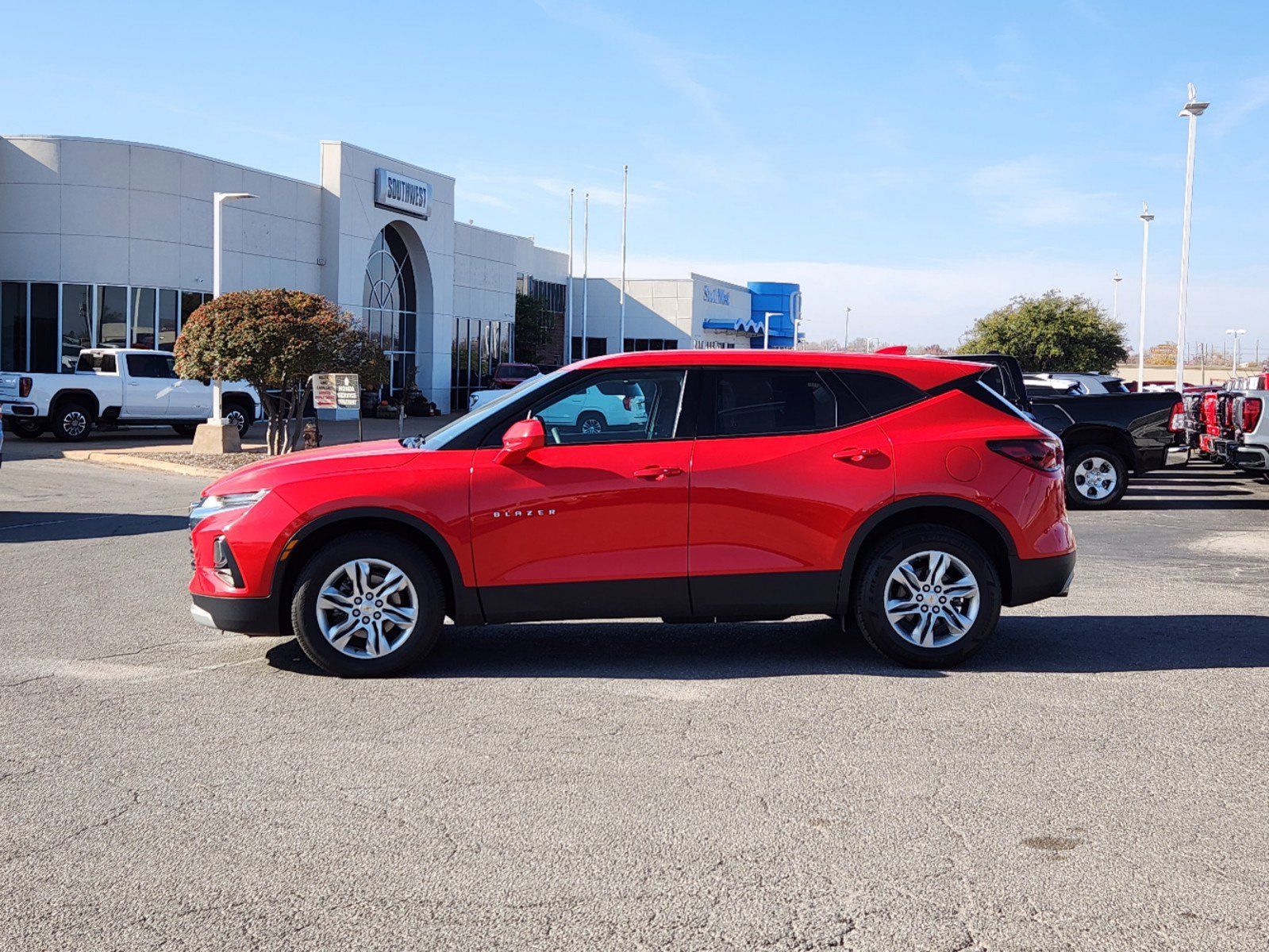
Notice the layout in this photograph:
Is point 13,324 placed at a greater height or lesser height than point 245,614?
greater

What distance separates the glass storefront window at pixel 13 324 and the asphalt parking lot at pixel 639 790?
84.9ft

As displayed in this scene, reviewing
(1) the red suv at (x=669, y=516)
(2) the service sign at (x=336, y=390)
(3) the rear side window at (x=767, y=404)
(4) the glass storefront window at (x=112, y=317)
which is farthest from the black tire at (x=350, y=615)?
(4) the glass storefront window at (x=112, y=317)

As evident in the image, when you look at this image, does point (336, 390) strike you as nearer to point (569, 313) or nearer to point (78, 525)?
point (78, 525)

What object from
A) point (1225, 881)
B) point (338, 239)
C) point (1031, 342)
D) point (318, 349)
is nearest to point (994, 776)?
point (1225, 881)

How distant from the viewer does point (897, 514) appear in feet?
23.0

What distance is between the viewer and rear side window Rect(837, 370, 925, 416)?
7.11m

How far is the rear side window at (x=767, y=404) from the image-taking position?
6.98 meters

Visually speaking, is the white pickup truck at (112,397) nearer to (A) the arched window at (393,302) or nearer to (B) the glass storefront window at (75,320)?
(B) the glass storefront window at (75,320)

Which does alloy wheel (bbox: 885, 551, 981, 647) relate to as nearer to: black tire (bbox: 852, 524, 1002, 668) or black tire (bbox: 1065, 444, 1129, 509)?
black tire (bbox: 852, 524, 1002, 668)

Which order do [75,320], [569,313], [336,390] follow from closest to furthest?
[336,390] → [75,320] → [569,313]

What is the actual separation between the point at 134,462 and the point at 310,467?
1714 cm

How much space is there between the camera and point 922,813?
4695 millimetres

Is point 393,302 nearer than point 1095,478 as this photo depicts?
No

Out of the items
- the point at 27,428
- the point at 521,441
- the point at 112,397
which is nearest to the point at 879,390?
the point at 521,441
